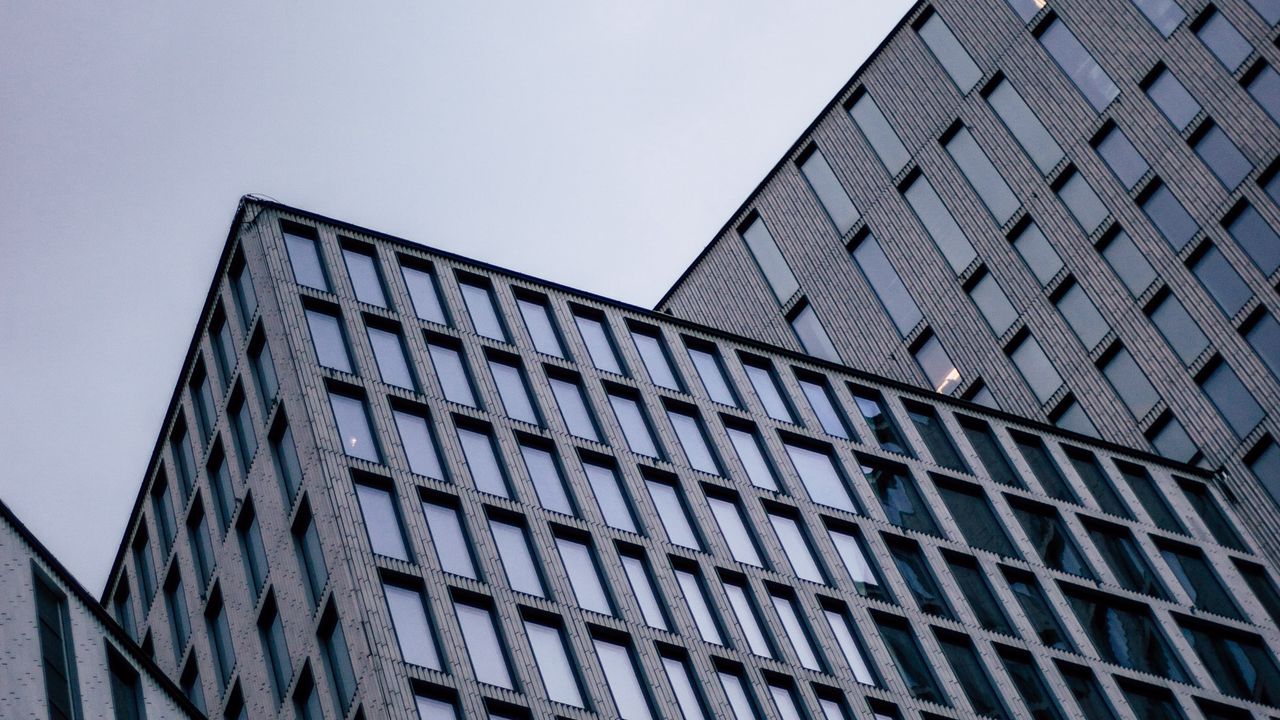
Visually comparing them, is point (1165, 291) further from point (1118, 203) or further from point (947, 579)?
point (947, 579)

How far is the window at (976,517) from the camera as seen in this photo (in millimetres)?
59281

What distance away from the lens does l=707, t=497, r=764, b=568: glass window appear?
53.2 m

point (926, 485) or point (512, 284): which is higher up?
point (512, 284)

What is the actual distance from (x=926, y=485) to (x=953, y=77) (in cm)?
2466

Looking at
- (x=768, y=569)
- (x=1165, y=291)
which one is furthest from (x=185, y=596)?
(x=1165, y=291)

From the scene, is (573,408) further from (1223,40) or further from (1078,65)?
(1223,40)

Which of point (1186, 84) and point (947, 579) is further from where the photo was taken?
point (1186, 84)

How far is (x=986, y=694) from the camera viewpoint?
53.2 metres

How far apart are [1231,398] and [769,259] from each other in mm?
23224

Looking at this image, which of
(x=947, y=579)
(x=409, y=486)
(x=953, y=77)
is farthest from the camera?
(x=953, y=77)

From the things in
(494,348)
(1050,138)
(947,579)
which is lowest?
(947,579)

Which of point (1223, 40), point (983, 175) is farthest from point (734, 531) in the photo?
point (1223, 40)

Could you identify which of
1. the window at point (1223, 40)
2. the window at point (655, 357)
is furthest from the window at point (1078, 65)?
the window at point (655, 357)

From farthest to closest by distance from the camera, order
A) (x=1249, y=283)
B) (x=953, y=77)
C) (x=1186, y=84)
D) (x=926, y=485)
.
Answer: (x=953, y=77)
(x=1186, y=84)
(x=1249, y=283)
(x=926, y=485)
